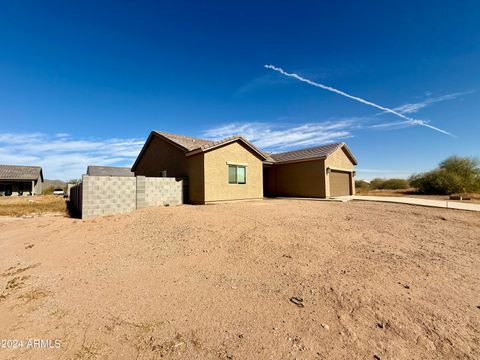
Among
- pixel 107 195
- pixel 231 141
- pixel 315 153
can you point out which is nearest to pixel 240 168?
pixel 231 141

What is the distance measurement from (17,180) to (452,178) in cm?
5431

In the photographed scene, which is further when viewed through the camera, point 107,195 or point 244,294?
point 107,195

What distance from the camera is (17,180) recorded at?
3164cm

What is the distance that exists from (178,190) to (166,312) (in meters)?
10.7

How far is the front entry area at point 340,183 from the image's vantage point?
1866cm

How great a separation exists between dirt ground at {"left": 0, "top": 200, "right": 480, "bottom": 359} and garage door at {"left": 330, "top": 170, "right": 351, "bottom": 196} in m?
11.8

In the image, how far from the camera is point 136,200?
11.0 meters

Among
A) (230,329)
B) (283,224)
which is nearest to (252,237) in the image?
(283,224)

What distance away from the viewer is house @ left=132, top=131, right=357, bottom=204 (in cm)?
1323

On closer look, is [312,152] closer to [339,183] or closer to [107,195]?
[339,183]

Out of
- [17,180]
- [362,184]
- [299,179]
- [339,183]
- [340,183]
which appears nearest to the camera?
[299,179]

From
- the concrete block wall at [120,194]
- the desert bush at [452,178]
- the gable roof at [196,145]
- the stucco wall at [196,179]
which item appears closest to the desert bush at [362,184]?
the desert bush at [452,178]

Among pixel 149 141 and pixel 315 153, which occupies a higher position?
pixel 149 141

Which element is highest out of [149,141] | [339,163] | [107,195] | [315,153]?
[149,141]
